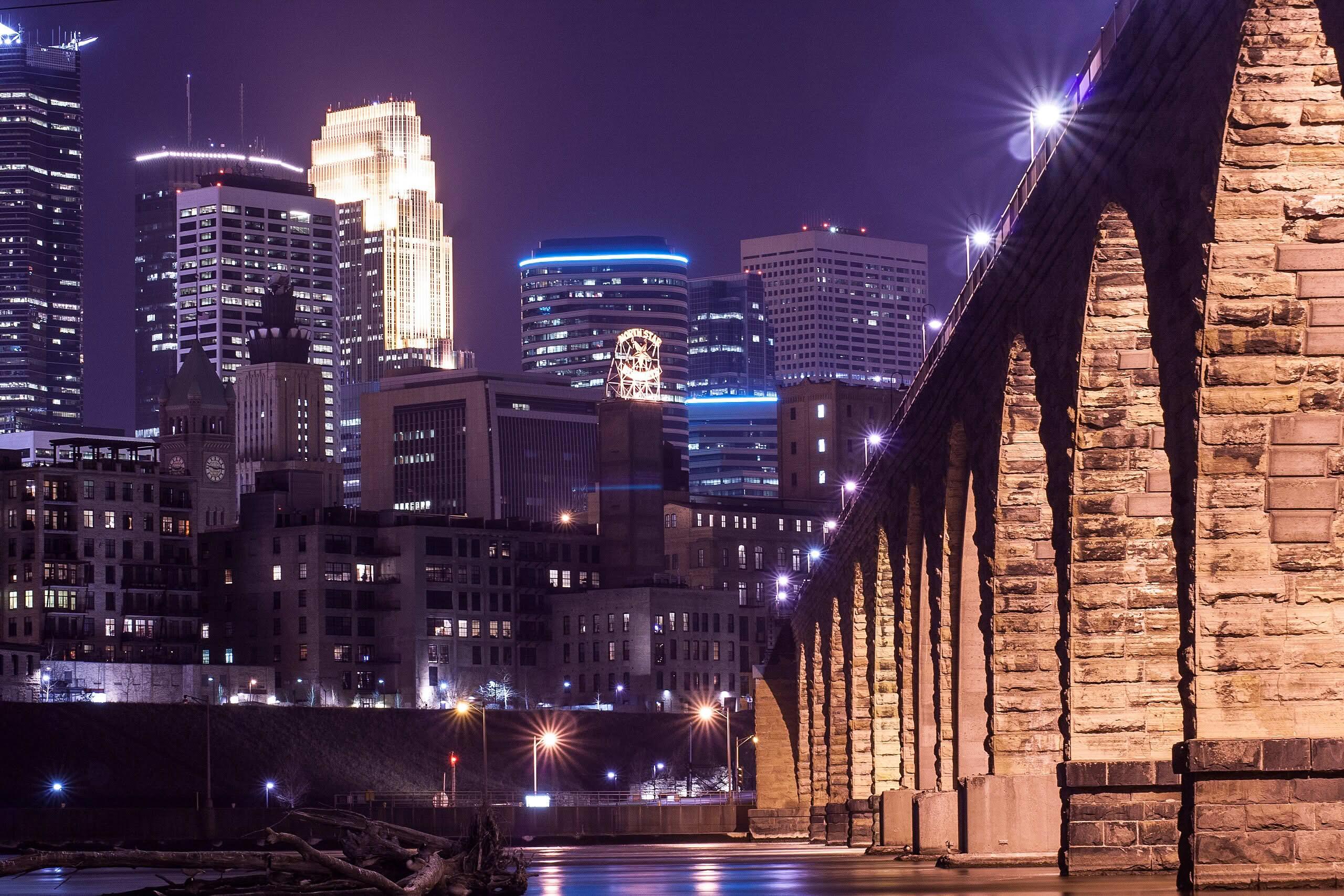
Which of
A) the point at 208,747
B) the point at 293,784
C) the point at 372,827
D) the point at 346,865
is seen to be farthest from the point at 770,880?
the point at 293,784

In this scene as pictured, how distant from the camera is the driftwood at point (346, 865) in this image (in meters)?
27.4

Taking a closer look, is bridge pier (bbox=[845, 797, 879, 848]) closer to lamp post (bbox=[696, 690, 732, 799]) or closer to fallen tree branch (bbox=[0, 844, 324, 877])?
fallen tree branch (bbox=[0, 844, 324, 877])

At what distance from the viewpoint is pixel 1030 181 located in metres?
40.0

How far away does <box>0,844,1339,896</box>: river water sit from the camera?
3438cm

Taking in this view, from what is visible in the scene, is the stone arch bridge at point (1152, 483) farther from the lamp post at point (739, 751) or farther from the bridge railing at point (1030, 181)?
the lamp post at point (739, 751)

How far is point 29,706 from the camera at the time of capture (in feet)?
539

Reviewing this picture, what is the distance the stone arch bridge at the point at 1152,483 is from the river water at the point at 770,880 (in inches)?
74.4

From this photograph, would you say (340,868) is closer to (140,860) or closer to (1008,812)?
(140,860)

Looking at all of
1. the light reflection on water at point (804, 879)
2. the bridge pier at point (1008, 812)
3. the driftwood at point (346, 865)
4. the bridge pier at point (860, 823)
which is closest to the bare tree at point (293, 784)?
the bridge pier at point (860, 823)

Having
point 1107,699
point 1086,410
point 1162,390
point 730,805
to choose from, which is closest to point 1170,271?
point 1162,390

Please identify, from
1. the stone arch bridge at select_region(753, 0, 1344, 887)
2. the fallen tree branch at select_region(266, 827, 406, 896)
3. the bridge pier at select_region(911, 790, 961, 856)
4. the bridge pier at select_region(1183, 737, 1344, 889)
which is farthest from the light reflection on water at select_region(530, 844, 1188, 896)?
the fallen tree branch at select_region(266, 827, 406, 896)

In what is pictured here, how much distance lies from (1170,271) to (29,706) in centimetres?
14563

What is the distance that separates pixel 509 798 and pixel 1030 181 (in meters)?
147

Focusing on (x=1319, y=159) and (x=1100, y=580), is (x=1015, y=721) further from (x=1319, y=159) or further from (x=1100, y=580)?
(x=1319, y=159)
